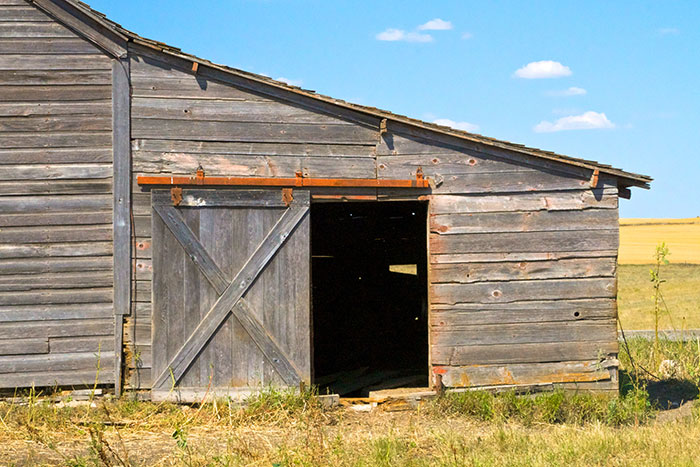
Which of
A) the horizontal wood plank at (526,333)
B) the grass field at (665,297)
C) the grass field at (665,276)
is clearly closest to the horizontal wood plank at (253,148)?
the horizontal wood plank at (526,333)

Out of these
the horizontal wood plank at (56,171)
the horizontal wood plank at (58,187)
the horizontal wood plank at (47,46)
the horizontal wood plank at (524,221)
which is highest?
the horizontal wood plank at (47,46)

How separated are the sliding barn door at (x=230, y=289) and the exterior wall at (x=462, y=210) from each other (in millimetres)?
241

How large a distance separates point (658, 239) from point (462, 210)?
170ft

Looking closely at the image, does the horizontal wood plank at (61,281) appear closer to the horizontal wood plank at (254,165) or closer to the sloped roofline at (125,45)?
the horizontal wood plank at (254,165)

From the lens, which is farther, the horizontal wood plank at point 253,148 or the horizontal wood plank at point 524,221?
the horizontal wood plank at point 524,221

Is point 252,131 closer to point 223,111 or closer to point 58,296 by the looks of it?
point 223,111

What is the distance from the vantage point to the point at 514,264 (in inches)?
336

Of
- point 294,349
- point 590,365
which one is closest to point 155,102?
point 294,349

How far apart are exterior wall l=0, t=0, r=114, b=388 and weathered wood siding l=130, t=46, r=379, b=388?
14.3 inches

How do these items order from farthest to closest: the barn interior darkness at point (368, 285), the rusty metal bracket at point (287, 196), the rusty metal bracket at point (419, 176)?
the barn interior darkness at point (368, 285)
the rusty metal bracket at point (419, 176)
the rusty metal bracket at point (287, 196)

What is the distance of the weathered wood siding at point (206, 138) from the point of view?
8.07 metres

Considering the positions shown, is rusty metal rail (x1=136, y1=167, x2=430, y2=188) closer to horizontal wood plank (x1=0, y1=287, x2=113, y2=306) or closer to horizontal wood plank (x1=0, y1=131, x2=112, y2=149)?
horizontal wood plank (x1=0, y1=131, x2=112, y2=149)

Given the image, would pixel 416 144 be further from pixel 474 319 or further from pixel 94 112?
pixel 94 112

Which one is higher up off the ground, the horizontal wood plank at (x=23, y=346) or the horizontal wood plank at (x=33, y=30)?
the horizontal wood plank at (x=33, y=30)
